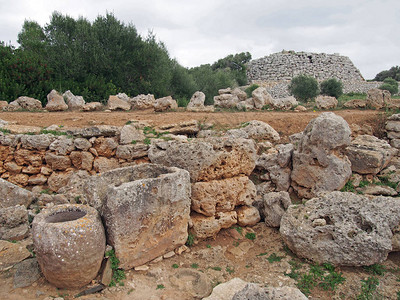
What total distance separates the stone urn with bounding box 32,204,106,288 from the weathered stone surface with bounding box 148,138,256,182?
6.29ft

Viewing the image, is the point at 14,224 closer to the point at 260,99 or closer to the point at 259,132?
the point at 259,132

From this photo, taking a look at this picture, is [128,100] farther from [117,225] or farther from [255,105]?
[117,225]

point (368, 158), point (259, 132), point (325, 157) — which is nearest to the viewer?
point (325, 157)

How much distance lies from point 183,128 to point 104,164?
253 cm

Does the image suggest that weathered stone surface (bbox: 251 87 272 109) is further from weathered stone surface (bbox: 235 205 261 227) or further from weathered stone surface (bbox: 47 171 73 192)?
weathered stone surface (bbox: 47 171 73 192)

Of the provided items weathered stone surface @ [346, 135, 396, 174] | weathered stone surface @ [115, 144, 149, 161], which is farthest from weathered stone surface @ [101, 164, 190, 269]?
weathered stone surface @ [346, 135, 396, 174]

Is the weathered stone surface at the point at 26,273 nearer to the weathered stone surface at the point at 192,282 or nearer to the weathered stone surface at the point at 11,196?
the weathered stone surface at the point at 192,282

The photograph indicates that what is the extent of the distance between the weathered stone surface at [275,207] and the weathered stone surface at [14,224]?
13.9 feet

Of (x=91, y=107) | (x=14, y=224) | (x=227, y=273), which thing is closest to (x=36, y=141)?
(x=14, y=224)

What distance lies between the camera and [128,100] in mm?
12875

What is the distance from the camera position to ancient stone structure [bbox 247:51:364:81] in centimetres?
2788

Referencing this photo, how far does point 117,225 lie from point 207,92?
18017 mm

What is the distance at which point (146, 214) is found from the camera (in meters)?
4.40

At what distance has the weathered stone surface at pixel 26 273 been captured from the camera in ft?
12.6
